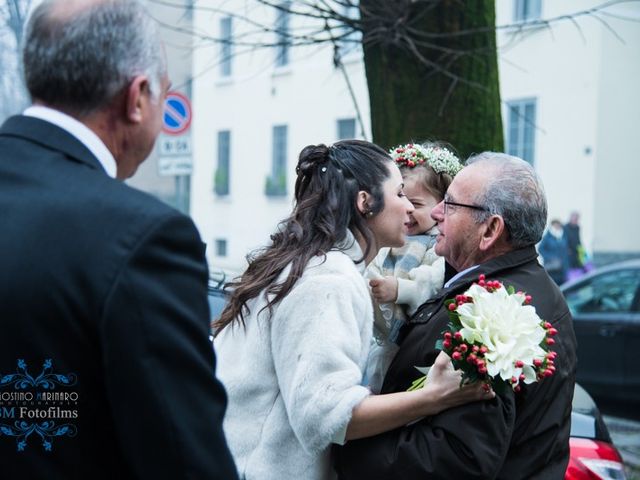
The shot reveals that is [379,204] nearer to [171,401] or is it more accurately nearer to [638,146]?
[171,401]

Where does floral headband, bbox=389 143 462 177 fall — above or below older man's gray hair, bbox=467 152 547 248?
above

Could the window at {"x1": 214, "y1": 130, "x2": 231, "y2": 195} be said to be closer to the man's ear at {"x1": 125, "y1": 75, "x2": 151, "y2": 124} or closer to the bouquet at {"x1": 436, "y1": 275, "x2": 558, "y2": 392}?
the bouquet at {"x1": 436, "y1": 275, "x2": 558, "y2": 392}

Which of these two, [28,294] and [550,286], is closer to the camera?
[28,294]

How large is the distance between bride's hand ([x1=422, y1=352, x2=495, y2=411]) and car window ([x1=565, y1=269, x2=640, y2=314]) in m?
6.90

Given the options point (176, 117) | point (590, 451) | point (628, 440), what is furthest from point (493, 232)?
point (176, 117)

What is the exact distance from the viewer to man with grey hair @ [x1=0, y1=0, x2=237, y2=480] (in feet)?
4.49

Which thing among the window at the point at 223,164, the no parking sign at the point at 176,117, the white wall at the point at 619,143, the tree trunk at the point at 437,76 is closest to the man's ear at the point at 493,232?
the tree trunk at the point at 437,76

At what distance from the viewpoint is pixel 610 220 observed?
18344 millimetres

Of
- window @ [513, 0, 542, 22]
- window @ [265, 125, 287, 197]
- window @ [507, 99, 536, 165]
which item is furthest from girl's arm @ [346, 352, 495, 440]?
window @ [265, 125, 287, 197]

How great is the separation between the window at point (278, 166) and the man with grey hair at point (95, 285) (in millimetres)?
23957

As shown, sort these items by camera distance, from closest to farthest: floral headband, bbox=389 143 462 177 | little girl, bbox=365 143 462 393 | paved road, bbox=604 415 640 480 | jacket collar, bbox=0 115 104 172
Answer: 1. jacket collar, bbox=0 115 104 172
2. little girl, bbox=365 143 462 393
3. floral headband, bbox=389 143 462 177
4. paved road, bbox=604 415 640 480

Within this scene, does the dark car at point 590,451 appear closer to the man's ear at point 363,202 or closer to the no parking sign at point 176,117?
the man's ear at point 363,202

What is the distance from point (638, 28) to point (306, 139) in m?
9.98

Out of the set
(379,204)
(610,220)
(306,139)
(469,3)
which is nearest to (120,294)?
(379,204)
